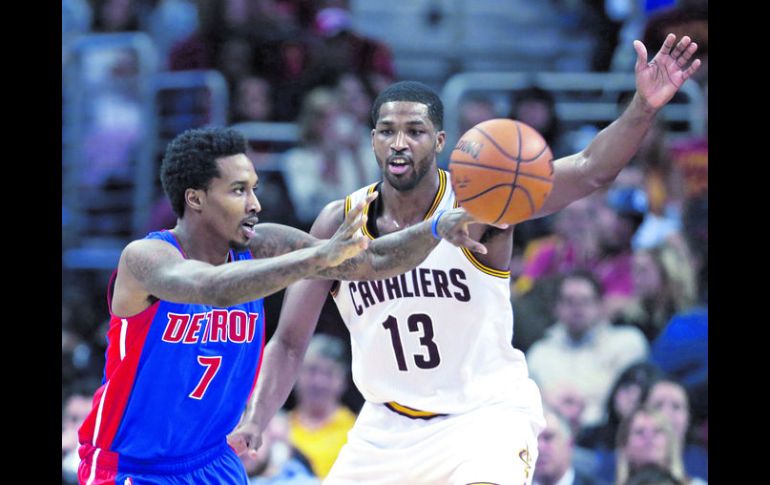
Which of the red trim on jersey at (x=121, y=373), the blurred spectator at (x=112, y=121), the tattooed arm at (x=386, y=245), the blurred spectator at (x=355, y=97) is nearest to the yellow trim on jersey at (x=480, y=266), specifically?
the tattooed arm at (x=386, y=245)

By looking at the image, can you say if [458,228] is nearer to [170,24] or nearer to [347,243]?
[347,243]

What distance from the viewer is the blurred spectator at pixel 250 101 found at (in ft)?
33.1

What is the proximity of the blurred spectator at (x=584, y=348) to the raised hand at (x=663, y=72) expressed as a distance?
10.7 feet

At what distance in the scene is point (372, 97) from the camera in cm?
991

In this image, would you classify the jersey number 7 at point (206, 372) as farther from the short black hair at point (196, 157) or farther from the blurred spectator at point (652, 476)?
the blurred spectator at point (652, 476)

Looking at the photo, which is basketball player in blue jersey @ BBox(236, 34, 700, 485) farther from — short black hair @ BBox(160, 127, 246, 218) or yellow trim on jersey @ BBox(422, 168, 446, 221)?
short black hair @ BBox(160, 127, 246, 218)

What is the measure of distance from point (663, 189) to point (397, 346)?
14.2ft

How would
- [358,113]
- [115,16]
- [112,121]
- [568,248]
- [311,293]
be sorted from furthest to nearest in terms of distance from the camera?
[115,16], [112,121], [358,113], [568,248], [311,293]

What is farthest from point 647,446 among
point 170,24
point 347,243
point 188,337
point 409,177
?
point 170,24

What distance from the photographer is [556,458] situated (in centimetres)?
784

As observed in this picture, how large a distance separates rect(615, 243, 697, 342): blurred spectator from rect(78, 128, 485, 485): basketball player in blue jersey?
4.12 metres

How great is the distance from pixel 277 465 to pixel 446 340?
10.1 ft

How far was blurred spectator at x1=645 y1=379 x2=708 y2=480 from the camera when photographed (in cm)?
790

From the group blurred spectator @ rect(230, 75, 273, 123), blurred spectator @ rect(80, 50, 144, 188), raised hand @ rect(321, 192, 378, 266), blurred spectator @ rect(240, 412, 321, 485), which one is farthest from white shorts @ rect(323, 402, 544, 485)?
blurred spectator @ rect(80, 50, 144, 188)
